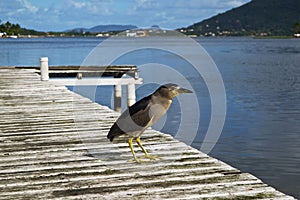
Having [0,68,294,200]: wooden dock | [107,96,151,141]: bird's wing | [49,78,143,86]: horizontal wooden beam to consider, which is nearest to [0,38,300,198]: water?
[49,78,143,86]: horizontal wooden beam

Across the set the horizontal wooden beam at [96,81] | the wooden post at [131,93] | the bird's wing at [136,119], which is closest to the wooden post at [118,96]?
the horizontal wooden beam at [96,81]

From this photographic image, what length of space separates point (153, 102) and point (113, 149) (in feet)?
4.67

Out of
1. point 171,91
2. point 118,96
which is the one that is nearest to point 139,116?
point 171,91

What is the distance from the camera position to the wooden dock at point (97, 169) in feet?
15.9

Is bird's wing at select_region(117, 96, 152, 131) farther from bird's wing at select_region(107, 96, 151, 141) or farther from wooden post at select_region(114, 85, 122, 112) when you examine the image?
wooden post at select_region(114, 85, 122, 112)

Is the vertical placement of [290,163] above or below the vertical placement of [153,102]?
below

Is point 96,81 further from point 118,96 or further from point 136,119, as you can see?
point 136,119

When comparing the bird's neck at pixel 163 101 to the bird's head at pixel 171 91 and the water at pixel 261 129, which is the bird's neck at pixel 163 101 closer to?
the bird's head at pixel 171 91

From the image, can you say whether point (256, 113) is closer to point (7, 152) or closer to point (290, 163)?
point (290, 163)

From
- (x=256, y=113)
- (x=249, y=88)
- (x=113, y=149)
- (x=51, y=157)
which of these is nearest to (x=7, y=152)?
(x=51, y=157)

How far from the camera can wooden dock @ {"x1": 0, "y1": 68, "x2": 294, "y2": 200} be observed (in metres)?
4.84

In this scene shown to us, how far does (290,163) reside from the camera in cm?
1344

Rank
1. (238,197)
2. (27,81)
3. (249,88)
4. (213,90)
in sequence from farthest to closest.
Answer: (249,88), (213,90), (27,81), (238,197)

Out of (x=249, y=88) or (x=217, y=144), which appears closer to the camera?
(x=217, y=144)
